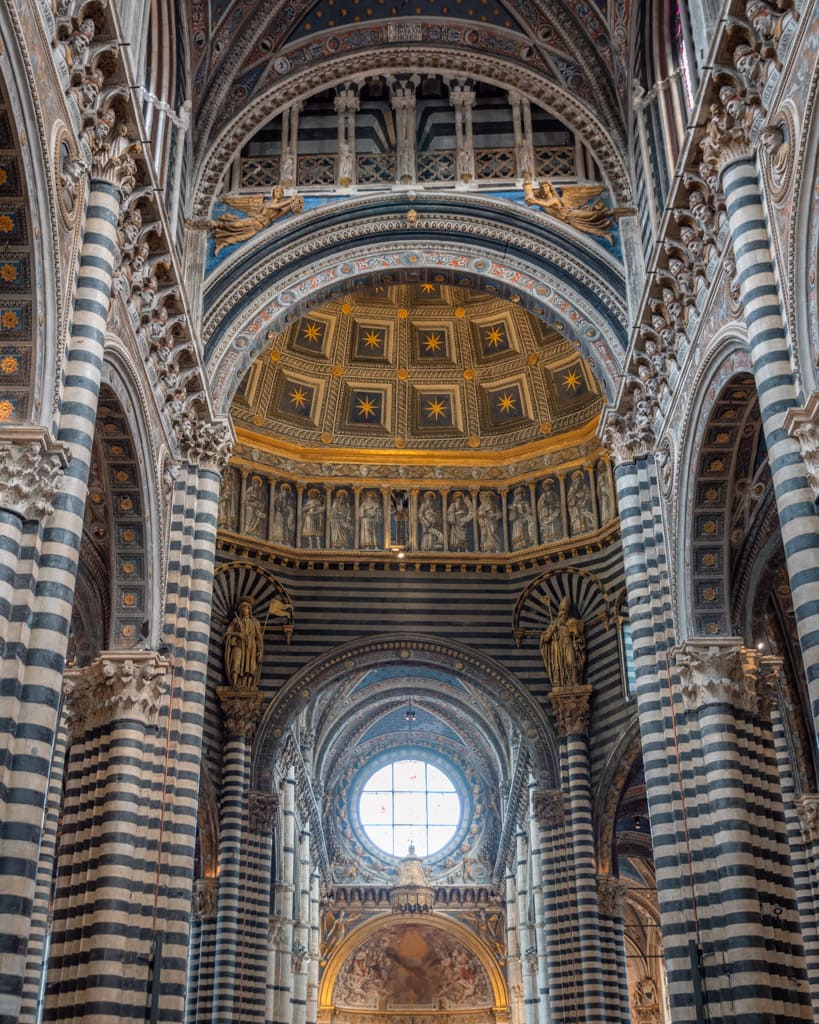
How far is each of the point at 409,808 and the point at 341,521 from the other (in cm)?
1854

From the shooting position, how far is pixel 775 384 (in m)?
12.0

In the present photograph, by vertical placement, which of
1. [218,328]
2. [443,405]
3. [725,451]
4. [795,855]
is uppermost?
[443,405]

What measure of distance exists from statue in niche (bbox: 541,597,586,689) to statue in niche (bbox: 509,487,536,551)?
2.29m

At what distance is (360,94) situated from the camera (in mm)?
23094

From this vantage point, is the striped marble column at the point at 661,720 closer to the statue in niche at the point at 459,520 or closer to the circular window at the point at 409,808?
the statue in niche at the point at 459,520

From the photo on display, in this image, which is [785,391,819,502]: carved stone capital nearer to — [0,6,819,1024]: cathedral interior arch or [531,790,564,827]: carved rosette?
[0,6,819,1024]: cathedral interior arch

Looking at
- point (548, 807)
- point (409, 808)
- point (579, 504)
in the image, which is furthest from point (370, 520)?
point (409, 808)

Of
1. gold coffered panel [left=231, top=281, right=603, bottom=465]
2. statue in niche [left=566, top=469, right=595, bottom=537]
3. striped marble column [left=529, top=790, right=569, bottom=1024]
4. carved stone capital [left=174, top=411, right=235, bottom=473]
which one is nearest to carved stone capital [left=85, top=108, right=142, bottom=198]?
carved stone capital [left=174, top=411, right=235, bottom=473]

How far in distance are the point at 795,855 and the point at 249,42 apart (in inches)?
725

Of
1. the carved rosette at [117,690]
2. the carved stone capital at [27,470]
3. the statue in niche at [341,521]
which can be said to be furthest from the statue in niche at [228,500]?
the carved stone capital at [27,470]

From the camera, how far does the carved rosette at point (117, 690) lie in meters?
15.8

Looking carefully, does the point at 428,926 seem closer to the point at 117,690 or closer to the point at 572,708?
the point at 572,708

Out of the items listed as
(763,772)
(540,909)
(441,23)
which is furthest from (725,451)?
(540,909)

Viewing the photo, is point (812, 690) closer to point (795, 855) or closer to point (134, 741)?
point (134, 741)
